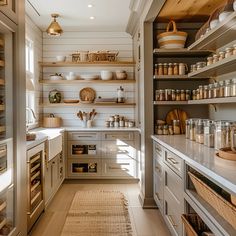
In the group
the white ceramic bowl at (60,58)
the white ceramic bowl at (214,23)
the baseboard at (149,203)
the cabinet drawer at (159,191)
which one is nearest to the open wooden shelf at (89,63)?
the white ceramic bowl at (60,58)

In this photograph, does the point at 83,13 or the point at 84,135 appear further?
the point at 84,135

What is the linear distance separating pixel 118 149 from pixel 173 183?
2460 mm

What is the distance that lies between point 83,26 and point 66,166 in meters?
2.48

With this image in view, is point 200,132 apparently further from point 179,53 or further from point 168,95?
point 179,53

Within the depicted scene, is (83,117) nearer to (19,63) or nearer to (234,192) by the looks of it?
(19,63)

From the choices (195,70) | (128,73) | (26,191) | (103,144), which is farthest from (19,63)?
(128,73)

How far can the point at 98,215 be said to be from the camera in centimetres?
356

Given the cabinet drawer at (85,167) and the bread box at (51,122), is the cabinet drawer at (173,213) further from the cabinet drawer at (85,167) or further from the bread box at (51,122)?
the bread box at (51,122)

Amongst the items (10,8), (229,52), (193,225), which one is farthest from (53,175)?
(229,52)

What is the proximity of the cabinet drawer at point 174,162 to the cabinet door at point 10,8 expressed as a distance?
1.78 m

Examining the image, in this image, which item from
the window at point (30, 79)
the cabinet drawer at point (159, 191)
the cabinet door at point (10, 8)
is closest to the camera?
the cabinet door at point (10, 8)

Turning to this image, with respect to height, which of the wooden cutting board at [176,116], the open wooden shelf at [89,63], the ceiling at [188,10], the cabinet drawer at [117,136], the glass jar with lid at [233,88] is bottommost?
the cabinet drawer at [117,136]

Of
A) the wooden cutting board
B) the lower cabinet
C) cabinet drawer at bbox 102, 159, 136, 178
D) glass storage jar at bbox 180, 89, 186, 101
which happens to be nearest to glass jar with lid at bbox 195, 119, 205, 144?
glass storage jar at bbox 180, 89, 186, 101

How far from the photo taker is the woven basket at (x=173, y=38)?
367 cm
